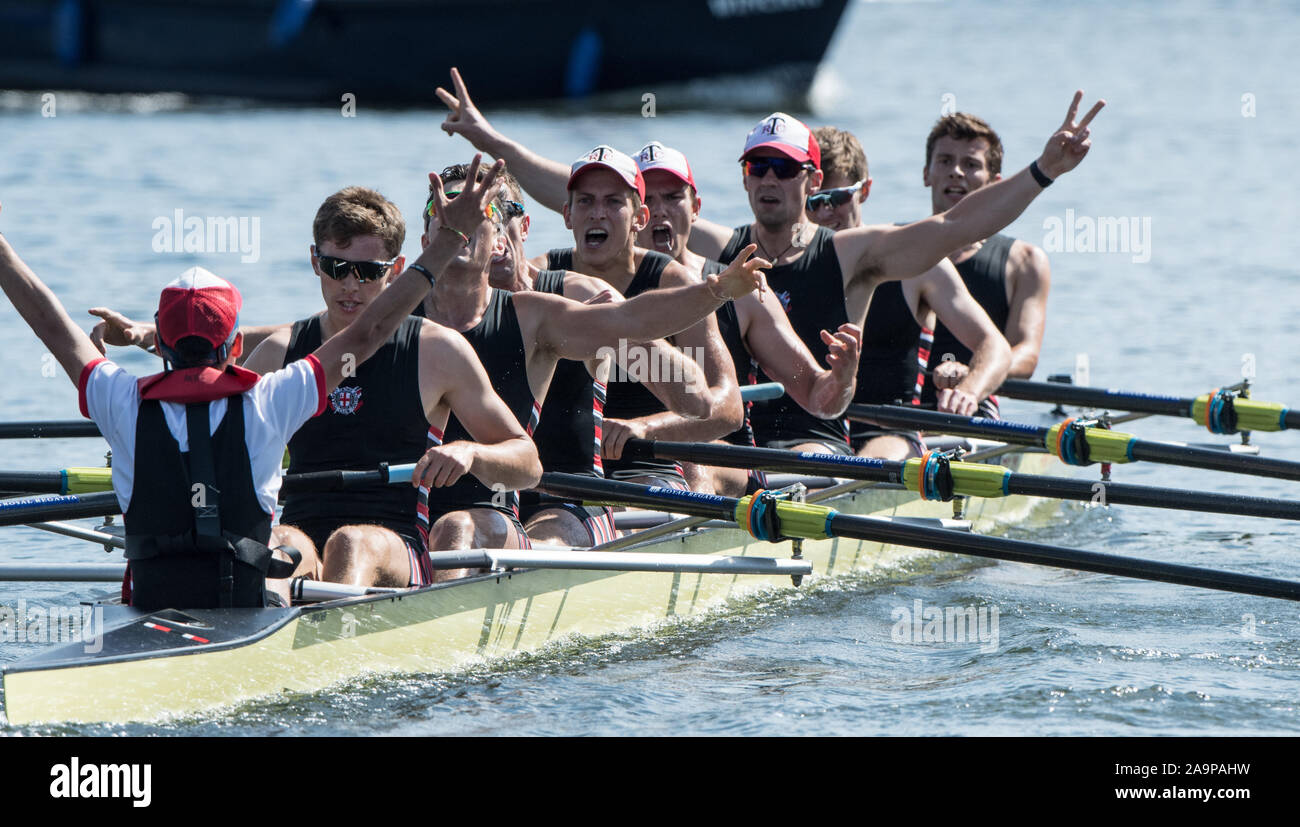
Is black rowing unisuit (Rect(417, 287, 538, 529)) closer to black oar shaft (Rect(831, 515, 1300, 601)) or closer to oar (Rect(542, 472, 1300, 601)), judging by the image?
oar (Rect(542, 472, 1300, 601))

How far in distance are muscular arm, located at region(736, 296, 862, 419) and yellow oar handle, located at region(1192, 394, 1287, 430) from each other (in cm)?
229

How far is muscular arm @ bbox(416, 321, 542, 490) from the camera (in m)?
6.15

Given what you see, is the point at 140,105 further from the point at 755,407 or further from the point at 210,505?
the point at 210,505

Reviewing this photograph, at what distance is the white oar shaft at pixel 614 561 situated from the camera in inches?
244

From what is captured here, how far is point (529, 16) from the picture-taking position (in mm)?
28938

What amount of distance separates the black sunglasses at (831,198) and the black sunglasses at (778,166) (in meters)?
1.05

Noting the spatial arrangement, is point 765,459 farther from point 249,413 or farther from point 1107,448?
point 249,413

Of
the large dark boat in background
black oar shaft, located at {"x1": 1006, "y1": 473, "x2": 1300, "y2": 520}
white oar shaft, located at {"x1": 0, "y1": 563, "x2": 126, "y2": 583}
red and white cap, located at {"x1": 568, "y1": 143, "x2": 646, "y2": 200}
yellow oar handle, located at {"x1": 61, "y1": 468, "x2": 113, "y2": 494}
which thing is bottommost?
white oar shaft, located at {"x1": 0, "y1": 563, "x2": 126, "y2": 583}

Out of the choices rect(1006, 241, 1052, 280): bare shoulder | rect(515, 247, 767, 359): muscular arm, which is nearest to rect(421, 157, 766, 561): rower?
rect(515, 247, 767, 359): muscular arm

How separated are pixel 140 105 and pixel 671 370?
24.4 meters

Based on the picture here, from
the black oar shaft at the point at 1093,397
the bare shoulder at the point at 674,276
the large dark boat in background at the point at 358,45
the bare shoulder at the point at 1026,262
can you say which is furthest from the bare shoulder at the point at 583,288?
the large dark boat in background at the point at 358,45

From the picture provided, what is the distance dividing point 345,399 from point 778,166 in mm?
3162

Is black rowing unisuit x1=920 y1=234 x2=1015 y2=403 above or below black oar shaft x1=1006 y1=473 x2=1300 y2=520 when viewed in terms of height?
above

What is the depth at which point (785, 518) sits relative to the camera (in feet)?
22.2
